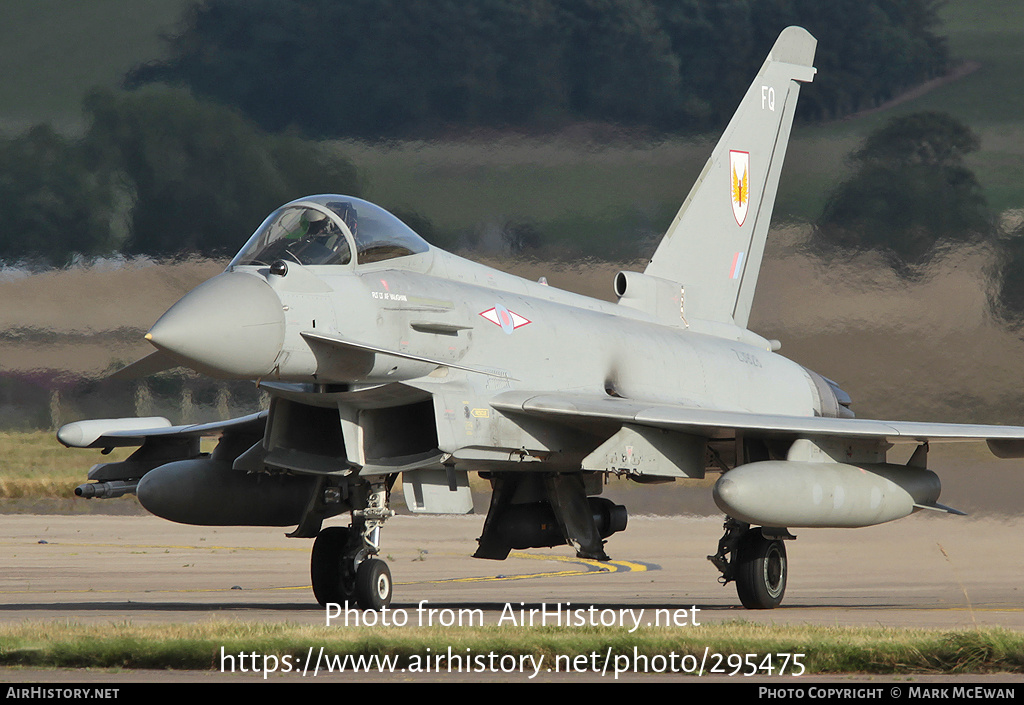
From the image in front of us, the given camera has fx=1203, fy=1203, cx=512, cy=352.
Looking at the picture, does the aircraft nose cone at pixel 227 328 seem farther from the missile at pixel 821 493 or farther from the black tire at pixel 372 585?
the missile at pixel 821 493

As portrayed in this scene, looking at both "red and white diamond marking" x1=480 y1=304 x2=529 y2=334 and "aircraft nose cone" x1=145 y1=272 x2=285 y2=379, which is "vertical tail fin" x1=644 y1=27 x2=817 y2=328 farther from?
"aircraft nose cone" x1=145 y1=272 x2=285 y2=379

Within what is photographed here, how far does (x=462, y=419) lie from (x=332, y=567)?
1.86m

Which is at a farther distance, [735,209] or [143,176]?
[143,176]

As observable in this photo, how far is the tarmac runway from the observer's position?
31.5ft

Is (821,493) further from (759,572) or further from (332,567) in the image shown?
(332,567)

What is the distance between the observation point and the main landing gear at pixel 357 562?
30.2ft

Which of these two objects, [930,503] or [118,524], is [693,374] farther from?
[118,524]

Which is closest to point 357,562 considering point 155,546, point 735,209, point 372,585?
point 372,585

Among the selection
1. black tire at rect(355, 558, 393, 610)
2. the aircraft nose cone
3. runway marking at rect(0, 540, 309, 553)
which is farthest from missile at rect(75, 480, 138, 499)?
runway marking at rect(0, 540, 309, 553)

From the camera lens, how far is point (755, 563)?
10781mm

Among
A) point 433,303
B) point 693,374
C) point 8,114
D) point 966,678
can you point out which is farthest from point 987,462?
point 8,114

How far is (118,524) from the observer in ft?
84.8

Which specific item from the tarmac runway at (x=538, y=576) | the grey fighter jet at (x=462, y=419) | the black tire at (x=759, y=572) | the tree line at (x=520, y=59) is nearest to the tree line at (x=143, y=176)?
the tree line at (x=520, y=59)
